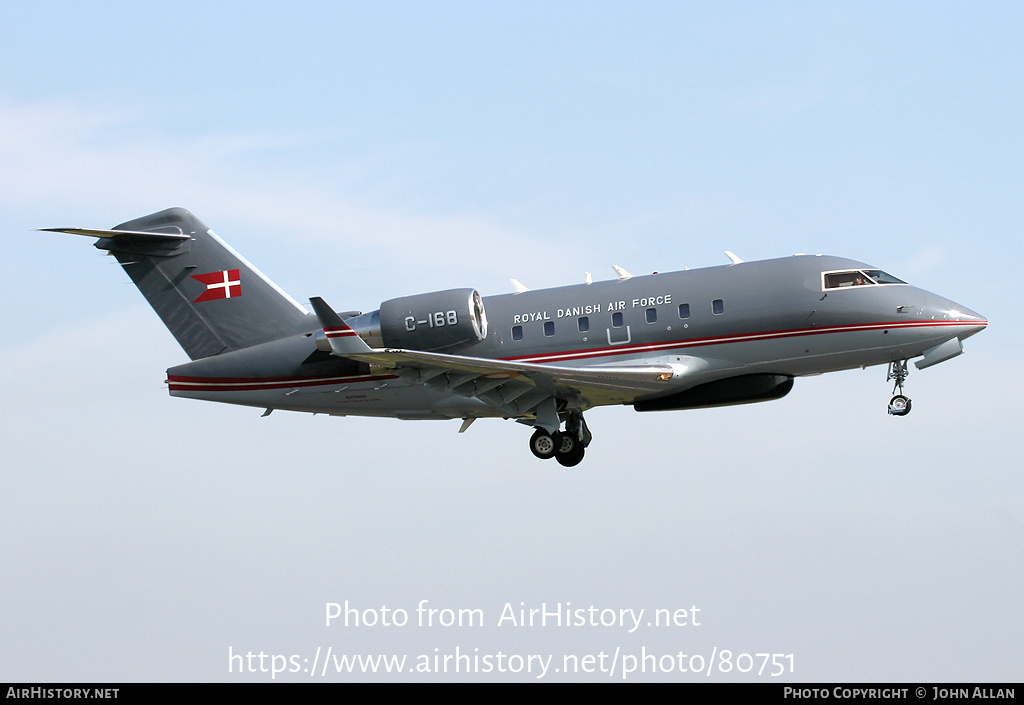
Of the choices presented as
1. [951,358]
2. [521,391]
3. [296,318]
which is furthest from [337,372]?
[951,358]

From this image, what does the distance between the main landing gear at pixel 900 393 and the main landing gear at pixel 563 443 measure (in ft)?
20.9

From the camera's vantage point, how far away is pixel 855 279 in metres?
23.2

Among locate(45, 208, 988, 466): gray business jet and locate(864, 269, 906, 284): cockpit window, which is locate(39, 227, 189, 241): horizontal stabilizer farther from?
locate(864, 269, 906, 284): cockpit window

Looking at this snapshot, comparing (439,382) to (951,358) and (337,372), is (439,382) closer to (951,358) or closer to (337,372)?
(337,372)

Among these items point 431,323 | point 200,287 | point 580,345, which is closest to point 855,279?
point 580,345

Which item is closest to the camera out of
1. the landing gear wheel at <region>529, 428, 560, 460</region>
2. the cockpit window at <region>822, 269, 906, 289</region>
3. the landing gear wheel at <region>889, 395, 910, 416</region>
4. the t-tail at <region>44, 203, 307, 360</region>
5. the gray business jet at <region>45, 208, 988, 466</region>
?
the gray business jet at <region>45, 208, 988, 466</region>

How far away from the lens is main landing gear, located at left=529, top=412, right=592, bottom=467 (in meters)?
25.1

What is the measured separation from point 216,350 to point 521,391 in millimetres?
7022

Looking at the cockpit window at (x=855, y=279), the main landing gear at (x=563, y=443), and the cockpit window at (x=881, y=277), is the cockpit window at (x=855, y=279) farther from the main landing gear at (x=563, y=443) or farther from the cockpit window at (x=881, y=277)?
the main landing gear at (x=563, y=443)

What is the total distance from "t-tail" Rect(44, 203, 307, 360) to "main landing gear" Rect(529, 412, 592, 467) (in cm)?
547

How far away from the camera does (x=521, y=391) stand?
936 inches

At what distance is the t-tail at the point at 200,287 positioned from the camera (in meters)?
26.0

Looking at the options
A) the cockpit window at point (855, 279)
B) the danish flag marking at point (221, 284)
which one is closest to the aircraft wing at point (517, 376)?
the cockpit window at point (855, 279)

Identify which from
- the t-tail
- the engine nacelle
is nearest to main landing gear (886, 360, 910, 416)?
the engine nacelle
